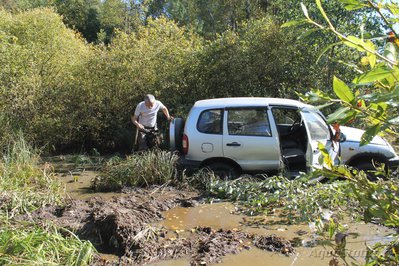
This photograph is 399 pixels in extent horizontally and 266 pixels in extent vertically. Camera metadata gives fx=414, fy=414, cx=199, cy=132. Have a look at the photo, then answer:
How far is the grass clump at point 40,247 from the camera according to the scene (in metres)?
4.30

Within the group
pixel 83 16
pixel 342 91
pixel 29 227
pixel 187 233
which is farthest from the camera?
pixel 83 16

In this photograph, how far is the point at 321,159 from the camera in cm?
186

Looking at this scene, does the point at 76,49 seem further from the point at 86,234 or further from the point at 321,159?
the point at 321,159

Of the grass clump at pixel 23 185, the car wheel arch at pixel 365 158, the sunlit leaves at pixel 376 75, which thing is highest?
the sunlit leaves at pixel 376 75

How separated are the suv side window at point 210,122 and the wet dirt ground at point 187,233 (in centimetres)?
140

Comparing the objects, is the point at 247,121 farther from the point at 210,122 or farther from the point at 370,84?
the point at 370,84

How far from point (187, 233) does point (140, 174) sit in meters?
2.44

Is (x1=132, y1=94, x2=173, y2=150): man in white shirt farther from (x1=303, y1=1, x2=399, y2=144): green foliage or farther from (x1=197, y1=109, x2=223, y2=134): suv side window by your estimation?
(x1=303, y1=1, x2=399, y2=144): green foliage

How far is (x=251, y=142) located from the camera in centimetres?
782

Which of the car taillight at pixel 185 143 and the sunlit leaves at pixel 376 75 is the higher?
the sunlit leaves at pixel 376 75

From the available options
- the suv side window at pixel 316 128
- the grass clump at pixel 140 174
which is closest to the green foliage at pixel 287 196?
the grass clump at pixel 140 174

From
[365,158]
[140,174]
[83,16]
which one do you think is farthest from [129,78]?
[83,16]

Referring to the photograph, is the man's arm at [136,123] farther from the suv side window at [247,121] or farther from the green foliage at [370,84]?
the green foliage at [370,84]

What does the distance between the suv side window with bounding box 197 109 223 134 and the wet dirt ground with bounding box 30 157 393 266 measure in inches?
55.2
